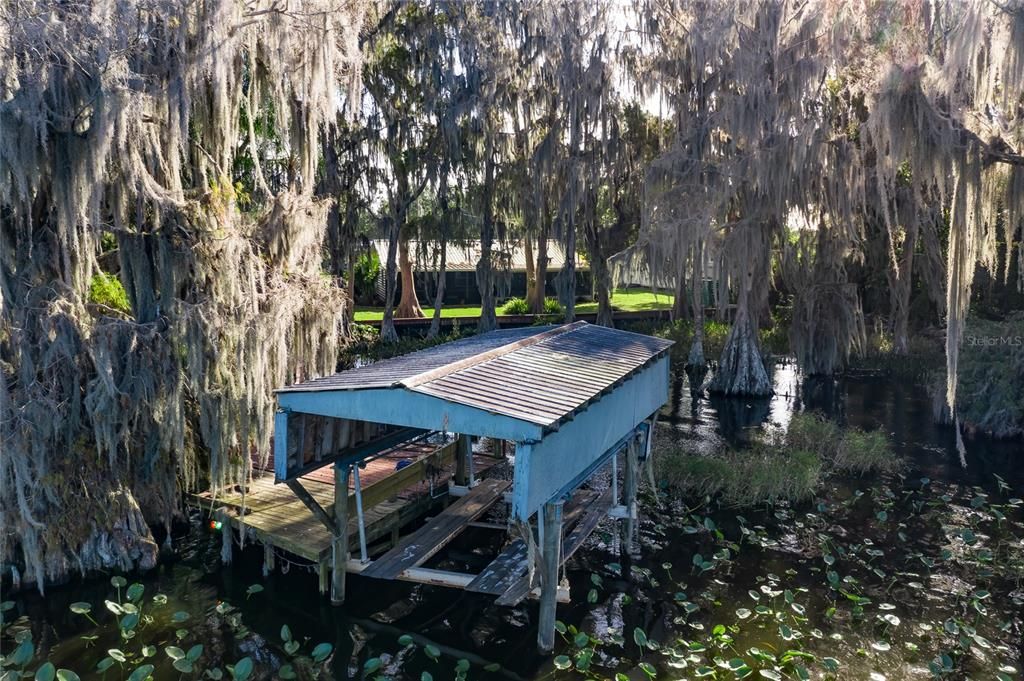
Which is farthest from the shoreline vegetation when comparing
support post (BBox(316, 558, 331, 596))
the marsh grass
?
support post (BBox(316, 558, 331, 596))

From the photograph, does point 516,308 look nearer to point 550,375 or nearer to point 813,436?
point 813,436

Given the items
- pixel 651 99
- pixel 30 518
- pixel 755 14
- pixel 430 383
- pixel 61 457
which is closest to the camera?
pixel 430 383

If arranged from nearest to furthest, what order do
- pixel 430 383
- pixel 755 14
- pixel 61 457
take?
pixel 430 383 → pixel 61 457 → pixel 755 14

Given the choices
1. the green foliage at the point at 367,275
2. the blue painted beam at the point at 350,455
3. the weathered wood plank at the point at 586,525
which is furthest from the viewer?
the green foliage at the point at 367,275

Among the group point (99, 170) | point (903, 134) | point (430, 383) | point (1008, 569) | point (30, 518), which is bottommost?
point (1008, 569)

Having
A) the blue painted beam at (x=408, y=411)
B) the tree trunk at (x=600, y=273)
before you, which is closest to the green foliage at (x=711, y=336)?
the tree trunk at (x=600, y=273)

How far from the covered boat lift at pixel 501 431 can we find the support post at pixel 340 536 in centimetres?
A: 1

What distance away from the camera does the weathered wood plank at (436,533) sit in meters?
9.61

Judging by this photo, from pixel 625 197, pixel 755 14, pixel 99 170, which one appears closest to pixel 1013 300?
pixel 625 197

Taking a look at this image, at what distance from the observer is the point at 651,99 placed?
2419cm

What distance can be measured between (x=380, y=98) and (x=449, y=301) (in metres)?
18.6

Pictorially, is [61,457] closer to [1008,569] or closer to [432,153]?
[1008,569]

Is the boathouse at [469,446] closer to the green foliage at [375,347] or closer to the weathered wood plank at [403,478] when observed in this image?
the weathered wood plank at [403,478]

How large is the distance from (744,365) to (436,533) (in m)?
14.0
